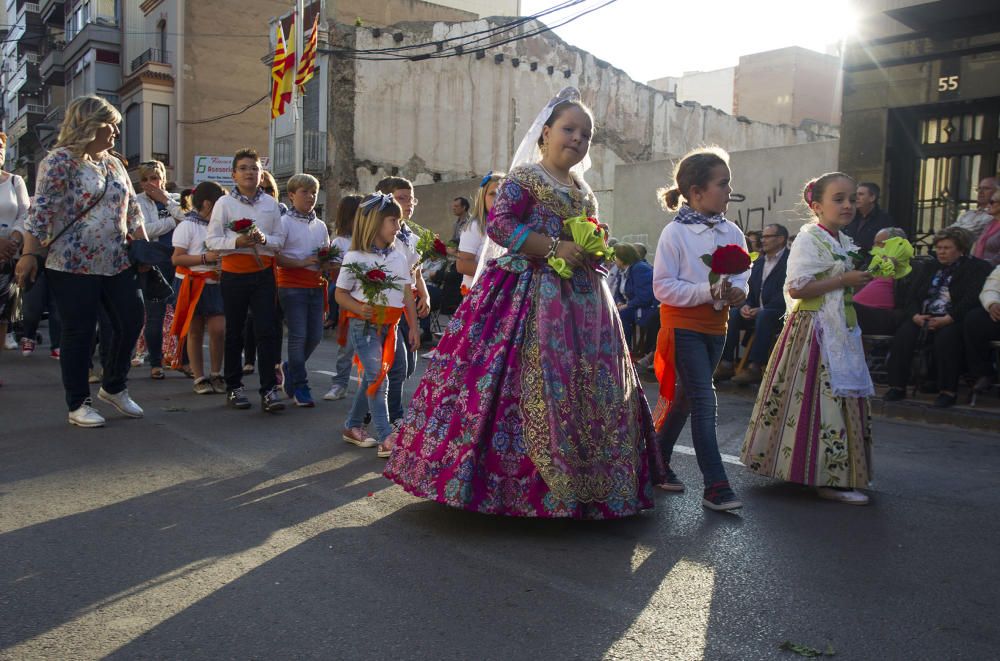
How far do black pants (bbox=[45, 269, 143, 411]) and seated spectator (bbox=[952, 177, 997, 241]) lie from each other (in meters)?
8.33

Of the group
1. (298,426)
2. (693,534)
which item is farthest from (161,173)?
(693,534)

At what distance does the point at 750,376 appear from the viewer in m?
10.6

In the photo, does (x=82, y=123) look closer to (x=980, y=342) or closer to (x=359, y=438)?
(x=359, y=438)

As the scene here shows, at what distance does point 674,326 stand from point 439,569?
6.32ft

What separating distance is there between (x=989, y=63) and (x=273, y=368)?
10.5 meters

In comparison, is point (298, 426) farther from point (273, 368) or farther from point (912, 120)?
point (912, 120)

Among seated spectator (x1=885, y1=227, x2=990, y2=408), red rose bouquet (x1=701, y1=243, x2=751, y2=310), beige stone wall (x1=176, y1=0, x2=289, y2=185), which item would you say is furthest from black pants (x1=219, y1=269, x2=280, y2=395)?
beige stone wall (x1=176, y1=0, x2=289, y2=185)

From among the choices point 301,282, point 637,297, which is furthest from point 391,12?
point 301,282

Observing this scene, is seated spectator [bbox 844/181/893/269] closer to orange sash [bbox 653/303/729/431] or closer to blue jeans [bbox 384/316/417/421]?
blue jeans [bbox 384/316/417/421]

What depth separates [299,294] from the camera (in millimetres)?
8484

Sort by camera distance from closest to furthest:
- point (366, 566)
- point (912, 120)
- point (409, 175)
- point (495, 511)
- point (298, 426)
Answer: point (366, 566) → point (495, 511) → point (298, 426) → point (912, 120) → point (409, 175)

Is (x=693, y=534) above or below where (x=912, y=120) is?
below

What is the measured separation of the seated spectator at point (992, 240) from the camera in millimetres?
9758

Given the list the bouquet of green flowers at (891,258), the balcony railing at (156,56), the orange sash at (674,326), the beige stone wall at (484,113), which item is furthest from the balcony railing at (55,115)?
the bouquet of green flowers at (891,258)
